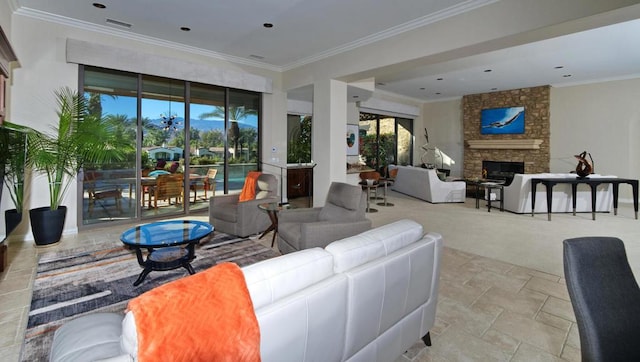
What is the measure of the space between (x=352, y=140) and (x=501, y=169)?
465 centimetres

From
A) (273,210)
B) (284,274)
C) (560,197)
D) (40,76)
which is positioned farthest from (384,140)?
(284,274)

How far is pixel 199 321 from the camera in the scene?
0.97 meters

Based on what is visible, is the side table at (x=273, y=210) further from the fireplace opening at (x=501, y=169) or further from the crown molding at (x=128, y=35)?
the fireplace opening at (x=501, y=169)

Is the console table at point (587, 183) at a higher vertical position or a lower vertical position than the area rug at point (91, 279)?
higher

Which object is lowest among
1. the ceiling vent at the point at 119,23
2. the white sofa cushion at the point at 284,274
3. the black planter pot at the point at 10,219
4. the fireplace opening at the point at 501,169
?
the black planter pot at the point at 10,219

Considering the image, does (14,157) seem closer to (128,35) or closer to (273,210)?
(128,35)

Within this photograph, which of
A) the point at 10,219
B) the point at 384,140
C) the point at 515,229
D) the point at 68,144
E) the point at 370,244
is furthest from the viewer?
the point at 384,140

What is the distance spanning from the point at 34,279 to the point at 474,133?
10.7 metres

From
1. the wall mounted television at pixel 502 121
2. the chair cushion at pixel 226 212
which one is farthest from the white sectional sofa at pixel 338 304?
the wall mounted television at pixel 502 121

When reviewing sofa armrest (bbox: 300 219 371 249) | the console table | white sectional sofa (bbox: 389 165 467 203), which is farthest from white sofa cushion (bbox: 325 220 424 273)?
white sectional sofa (bbox: 389 165 467 203)

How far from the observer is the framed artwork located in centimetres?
940

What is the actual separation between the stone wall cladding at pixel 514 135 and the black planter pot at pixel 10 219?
418 inches

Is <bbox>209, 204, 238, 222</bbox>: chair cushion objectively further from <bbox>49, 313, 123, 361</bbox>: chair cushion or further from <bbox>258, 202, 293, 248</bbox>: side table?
<bbox>49, 313, 123, 361</bbox>: chair cushion

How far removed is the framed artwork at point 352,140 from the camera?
9.40 meters
